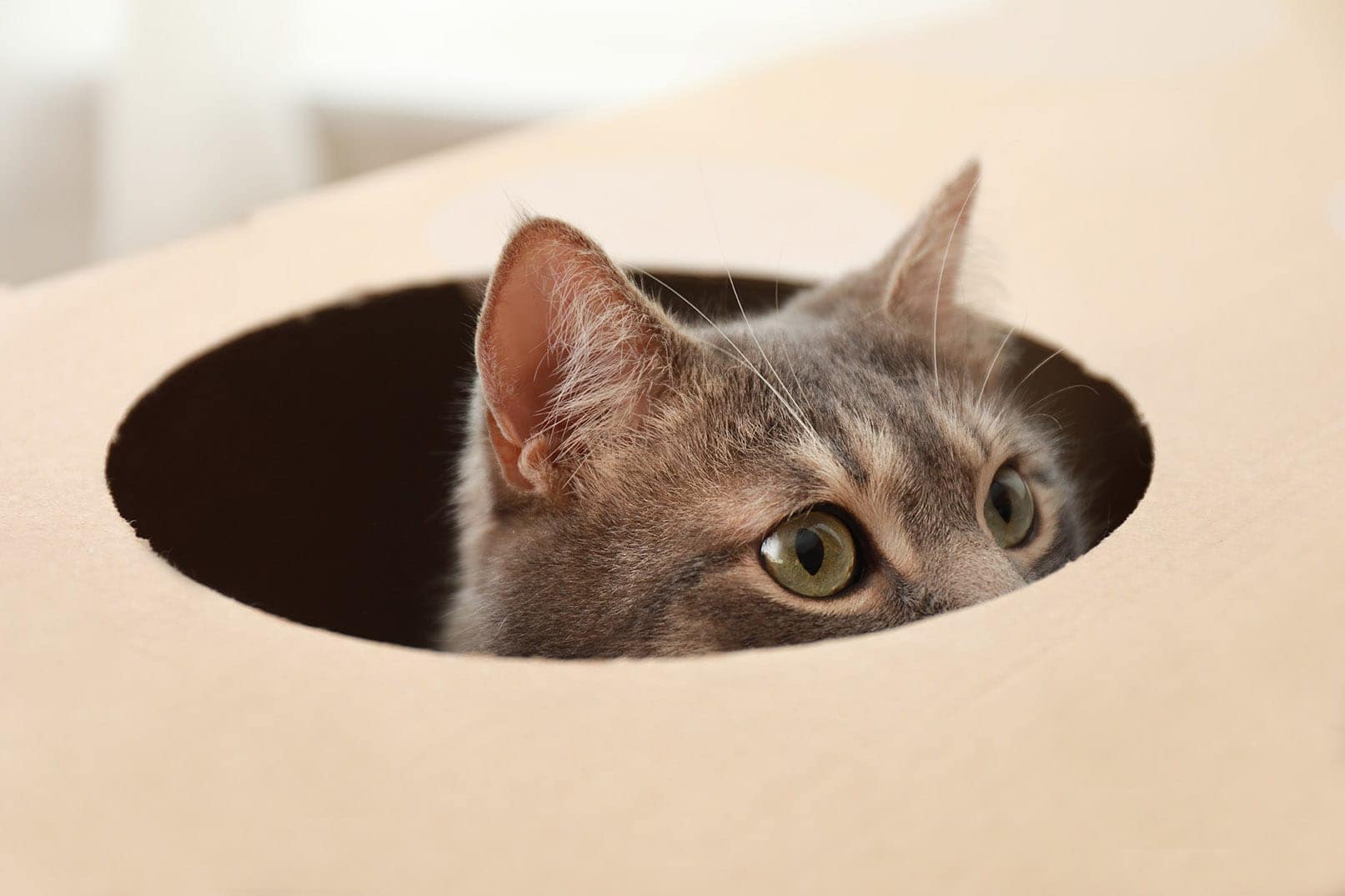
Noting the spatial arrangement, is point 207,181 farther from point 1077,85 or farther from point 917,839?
point 917,839

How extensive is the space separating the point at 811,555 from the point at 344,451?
1.82ft

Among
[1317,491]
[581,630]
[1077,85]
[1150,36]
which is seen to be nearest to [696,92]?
[1077,85]

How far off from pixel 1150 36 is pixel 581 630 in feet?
4.43

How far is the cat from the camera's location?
0.99m

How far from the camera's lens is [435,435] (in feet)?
4.71

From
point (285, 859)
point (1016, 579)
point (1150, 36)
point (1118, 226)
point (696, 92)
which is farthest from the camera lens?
point (1150, 36)

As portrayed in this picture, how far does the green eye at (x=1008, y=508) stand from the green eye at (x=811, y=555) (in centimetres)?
20

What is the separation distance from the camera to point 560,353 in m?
1.02

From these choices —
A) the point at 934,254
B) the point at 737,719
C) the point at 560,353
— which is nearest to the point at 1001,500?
the point at 934,254

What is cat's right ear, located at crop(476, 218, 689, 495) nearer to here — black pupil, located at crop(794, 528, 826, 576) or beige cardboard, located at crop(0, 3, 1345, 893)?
black pupil, located at crop(794, 528, 826, 576)

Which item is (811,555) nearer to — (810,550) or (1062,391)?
(810,550)

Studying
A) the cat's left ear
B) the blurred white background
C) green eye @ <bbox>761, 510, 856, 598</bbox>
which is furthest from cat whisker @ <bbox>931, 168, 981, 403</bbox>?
the blurred white background

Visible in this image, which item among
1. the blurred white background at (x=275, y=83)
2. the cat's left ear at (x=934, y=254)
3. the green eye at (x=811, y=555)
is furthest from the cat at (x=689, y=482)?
the blurred white background at (x=275, y=83)

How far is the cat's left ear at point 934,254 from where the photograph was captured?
122 centimetres
